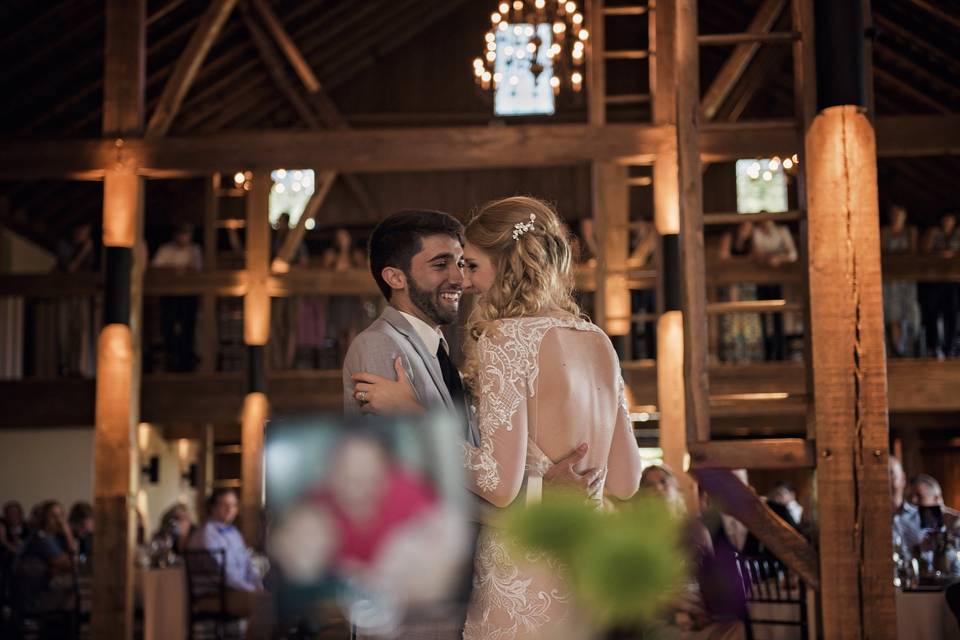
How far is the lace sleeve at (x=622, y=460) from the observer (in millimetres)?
2422

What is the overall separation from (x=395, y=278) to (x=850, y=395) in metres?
2.67

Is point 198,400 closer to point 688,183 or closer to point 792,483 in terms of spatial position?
point 688,183

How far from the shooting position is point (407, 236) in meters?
2.95

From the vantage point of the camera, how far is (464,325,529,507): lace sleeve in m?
2.16

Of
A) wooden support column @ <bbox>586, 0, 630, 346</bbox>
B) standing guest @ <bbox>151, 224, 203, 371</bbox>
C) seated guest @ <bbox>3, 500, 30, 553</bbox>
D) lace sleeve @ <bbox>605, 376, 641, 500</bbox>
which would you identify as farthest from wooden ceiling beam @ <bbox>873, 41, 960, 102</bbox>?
lace sleeve @ <bbox>605, 376, 641, 500</bbox>

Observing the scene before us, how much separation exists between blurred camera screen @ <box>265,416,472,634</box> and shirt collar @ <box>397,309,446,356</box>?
149cm

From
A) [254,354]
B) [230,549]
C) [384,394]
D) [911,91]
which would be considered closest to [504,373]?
[384,394]

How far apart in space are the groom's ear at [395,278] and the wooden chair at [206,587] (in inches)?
269

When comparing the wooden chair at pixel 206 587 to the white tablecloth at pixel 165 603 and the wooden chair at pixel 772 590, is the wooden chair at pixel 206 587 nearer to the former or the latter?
the white tablecloth at pixel 165 603

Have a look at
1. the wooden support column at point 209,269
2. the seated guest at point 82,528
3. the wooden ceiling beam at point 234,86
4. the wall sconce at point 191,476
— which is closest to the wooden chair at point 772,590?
the seated guest at point 82,528

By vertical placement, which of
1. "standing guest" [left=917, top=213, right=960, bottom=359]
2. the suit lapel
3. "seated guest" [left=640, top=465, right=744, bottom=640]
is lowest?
"seated guest" [left=640, top=465, right=744, bottom=640]

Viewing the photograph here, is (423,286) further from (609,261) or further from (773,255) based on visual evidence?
(773,255)

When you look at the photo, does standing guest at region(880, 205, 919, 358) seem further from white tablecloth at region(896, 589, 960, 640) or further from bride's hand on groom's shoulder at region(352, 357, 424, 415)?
bride's hand on groom's shoulder at region(352, 357, 424, 415)

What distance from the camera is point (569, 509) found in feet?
3.20
